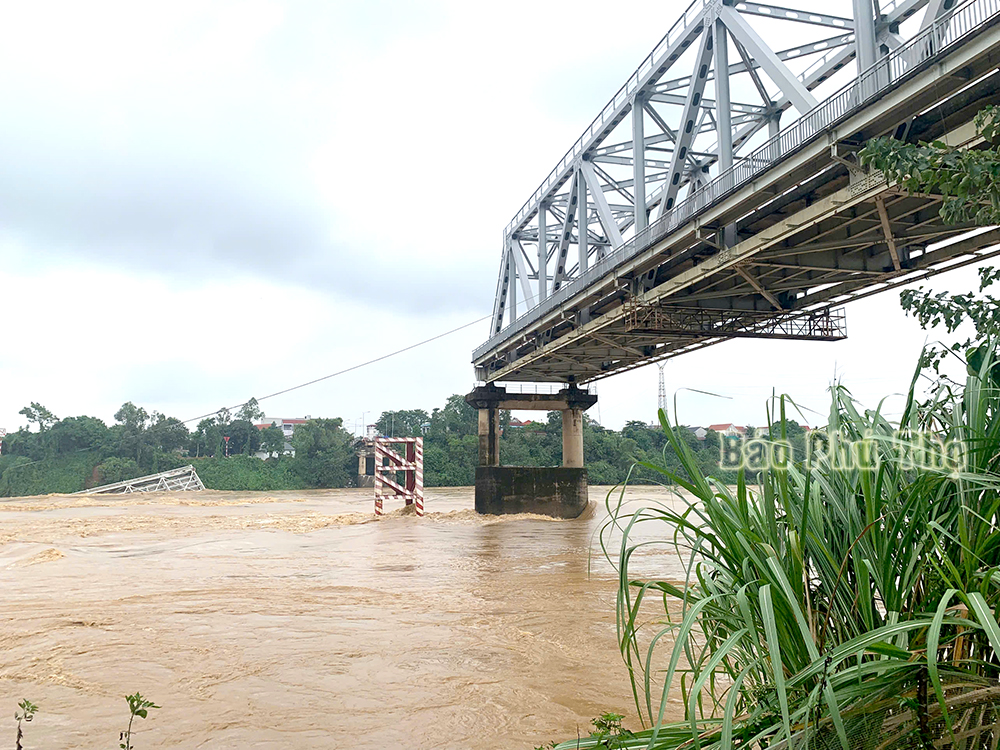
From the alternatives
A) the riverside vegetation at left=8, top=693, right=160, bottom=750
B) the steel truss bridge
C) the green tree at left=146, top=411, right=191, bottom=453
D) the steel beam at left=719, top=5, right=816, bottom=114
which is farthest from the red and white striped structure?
the green tree at left=146, top=411, right=191, bottom=453

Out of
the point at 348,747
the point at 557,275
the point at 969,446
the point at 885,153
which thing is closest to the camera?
the point at 969,446

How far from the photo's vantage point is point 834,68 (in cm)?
1931

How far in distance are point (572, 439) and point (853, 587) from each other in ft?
112

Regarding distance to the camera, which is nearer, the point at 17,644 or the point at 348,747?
→ the point at 348,747

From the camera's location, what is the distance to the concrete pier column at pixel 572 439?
3609cm

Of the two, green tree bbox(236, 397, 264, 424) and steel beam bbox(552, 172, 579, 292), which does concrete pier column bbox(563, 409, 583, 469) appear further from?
green tree bbox(236, 397, 264, 424)

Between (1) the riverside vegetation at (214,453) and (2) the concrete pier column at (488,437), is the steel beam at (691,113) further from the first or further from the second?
(1) the riverside vegetation at (214,453)

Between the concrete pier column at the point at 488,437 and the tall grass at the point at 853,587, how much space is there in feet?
107

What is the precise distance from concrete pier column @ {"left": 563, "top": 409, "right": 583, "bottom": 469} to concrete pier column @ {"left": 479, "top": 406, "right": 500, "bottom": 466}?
10.8 feet

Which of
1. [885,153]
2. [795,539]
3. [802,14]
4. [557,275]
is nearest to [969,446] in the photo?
[795,539]

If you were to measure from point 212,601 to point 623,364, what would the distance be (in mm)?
23523

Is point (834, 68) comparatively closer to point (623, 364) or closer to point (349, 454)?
point (623, 364)

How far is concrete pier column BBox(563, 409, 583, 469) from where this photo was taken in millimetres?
36094

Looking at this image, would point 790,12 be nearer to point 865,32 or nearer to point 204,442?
point 865,32
